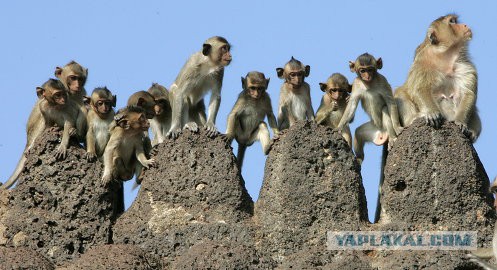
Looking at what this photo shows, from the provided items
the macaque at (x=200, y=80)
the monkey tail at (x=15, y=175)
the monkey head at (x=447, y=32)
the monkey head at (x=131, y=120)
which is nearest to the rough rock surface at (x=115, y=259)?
the monkey head at (x=131, y=120)

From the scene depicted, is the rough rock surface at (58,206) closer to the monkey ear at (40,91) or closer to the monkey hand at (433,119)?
the monkey ear at (40,91)

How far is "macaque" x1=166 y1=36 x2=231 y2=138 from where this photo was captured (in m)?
24.3

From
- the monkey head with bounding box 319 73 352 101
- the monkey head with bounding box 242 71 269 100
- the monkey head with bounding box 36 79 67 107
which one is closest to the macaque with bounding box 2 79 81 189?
the monkey head with bounding box 36 79 67 107

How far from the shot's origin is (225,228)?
2186 cm

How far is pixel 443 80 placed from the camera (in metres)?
24.0

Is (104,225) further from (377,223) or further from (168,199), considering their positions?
(377,223)

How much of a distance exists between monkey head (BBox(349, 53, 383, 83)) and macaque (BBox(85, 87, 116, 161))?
3.67 metres

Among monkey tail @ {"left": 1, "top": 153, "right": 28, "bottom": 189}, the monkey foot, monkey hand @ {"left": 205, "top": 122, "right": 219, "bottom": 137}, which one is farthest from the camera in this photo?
monkey tail @ {"left": 1, "top": 153, "right": 28, "bottom": 189}

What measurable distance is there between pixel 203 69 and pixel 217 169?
9.27 feet

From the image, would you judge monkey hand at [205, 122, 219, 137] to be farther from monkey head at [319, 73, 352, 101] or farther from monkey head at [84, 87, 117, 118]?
monkey head at [319, 73, 352, 101]

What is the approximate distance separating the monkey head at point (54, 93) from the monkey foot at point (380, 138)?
4606 mm

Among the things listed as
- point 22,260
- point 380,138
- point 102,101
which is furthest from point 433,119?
point 22,260

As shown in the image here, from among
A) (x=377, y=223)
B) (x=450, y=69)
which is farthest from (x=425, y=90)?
(x=377, y=223)

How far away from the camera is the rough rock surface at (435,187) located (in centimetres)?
2153
